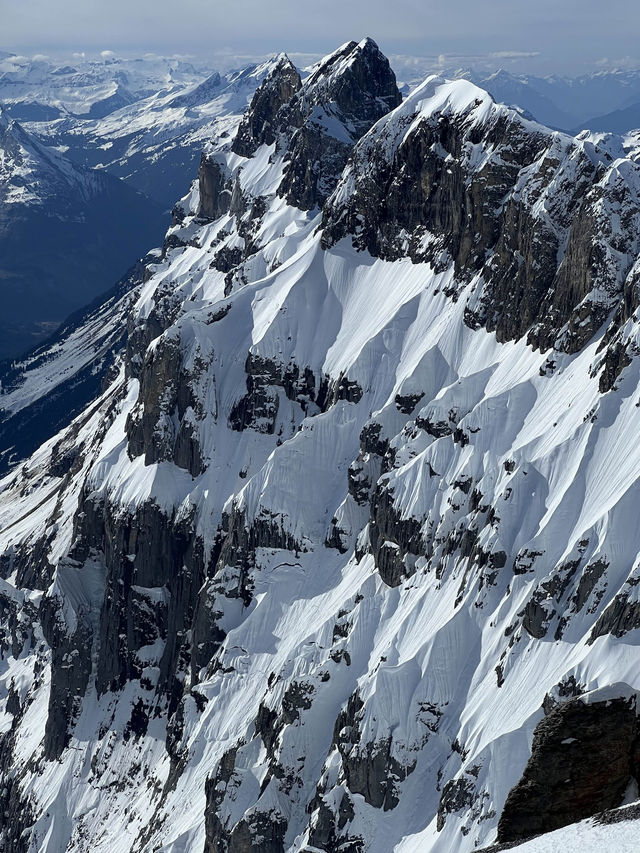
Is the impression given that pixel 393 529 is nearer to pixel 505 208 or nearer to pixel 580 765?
pixel 505 208

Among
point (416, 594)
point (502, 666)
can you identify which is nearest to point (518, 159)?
point (416, 594)

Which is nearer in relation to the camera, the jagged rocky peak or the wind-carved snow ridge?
the wind-carved snow ridge

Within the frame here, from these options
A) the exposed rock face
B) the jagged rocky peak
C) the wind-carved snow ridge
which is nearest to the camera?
the exposed rock face

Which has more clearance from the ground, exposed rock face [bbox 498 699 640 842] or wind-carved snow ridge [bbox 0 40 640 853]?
exposed rock face [bbox 498 699 640 842]

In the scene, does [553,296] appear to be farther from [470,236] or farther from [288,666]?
[288,666]

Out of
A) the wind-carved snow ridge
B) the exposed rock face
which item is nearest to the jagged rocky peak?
the wind-carved snow ridge

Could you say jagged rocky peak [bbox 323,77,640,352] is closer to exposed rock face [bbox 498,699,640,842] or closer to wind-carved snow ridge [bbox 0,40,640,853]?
wind-carved snow ridge [bbox 0,40,640,853]

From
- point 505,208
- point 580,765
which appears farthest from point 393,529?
point 580,765
